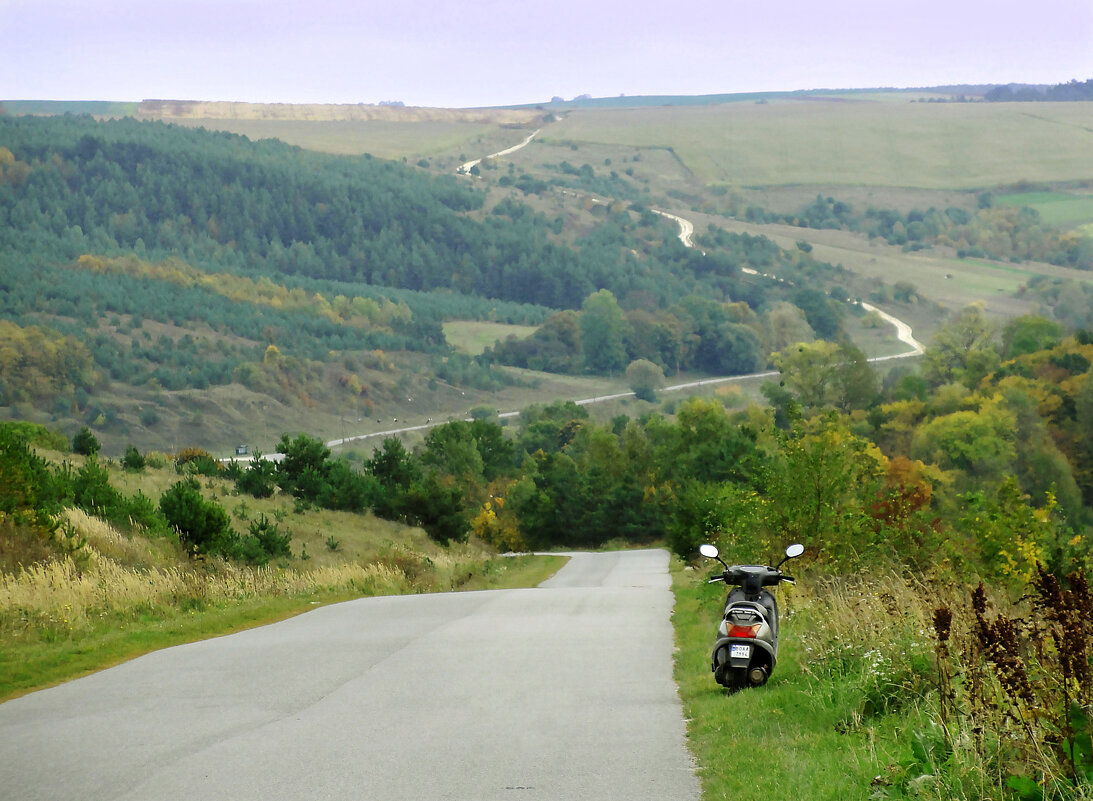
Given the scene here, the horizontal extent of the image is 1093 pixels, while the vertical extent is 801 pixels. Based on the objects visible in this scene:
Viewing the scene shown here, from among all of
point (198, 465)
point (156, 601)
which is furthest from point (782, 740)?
point (198, 465)

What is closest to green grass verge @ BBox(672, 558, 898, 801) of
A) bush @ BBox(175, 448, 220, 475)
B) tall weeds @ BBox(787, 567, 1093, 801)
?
tall weeds @ BBox(787, 567, 1093, 801)

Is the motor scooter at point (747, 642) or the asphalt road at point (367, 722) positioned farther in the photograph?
the motor scooter at point (747, 642)

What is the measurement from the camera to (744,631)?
9914mm

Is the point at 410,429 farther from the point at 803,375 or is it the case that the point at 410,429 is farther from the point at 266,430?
the point at 803,375

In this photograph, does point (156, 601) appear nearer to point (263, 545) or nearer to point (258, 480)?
point (263, 545)

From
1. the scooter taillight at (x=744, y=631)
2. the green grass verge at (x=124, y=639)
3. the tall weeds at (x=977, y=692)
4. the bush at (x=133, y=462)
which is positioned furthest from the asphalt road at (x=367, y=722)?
the bush at (x=133, y=462)

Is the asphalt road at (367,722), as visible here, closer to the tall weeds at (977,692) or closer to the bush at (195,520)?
the tall weeds at (977,692)

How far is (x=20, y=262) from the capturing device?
590 ft

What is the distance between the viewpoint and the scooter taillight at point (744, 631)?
32.4ft

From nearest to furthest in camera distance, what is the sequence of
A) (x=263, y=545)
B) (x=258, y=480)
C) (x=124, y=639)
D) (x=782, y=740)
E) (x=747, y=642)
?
(x=782, y=740)
(x=747, y=642)
(x=124, y=639)
(x=263, y=545)
(x=258, y=480)

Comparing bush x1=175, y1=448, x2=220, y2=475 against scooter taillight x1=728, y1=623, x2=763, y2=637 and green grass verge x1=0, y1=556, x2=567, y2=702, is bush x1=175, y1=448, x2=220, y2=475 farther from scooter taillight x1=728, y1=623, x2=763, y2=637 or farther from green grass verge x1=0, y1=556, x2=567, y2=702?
scooter taillight x1=728, y1=623, x2=763, y2=637

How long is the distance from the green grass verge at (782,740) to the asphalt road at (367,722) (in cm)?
21

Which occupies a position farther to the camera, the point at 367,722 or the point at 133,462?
the point at 133,462

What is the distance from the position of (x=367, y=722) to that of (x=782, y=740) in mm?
3159
